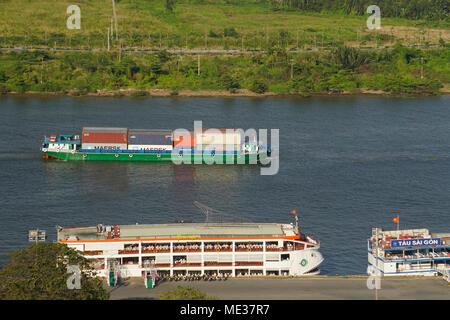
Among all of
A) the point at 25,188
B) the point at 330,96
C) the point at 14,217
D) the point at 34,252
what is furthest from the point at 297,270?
the point at 330,96

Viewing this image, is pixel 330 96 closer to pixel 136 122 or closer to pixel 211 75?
pixel 211 75

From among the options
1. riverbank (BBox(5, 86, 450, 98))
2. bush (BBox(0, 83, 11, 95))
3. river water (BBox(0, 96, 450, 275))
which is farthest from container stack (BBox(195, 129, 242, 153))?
bush (BBox(0, 83, 11, 95))

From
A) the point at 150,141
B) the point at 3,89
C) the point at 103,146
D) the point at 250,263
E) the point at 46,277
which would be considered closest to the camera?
the point at 46,277

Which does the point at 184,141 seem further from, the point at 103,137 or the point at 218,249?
the point at 218,249

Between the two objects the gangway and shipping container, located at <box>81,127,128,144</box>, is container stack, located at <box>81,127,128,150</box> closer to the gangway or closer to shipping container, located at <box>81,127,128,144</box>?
shipping container, located at <box>81,127,128,144</box>

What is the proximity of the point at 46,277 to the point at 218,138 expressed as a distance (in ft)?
186

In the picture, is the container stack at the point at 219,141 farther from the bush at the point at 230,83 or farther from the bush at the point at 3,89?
the bush at the point at 3,89

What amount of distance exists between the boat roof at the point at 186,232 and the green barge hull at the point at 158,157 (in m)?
37.9

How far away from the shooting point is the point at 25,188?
85562 mm

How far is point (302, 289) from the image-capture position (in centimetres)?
5653

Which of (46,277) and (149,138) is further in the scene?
(149,138)

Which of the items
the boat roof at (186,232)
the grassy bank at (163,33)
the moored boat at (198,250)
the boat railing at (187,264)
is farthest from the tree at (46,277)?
the grassy bank at (163,33)

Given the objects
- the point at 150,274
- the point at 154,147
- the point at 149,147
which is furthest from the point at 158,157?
the point at 150,274

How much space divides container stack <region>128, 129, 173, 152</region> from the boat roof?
40113 millimetres
